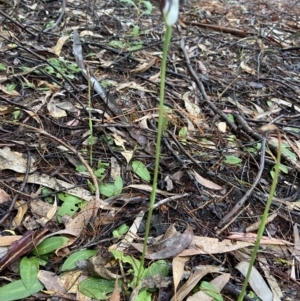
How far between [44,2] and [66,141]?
184cm

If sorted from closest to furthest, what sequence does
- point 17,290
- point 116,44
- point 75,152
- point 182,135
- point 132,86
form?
point 17,290
point 75,152
point 182,135
point 132,86
point 116,44

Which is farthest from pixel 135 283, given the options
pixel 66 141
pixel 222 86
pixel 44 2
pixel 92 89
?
pixel 44 2

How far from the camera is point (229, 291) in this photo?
3.90ft

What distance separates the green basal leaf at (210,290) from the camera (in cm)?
115

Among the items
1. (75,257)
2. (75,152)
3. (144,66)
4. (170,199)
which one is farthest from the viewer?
(144,66)

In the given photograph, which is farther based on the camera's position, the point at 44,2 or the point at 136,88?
the point at 44,2

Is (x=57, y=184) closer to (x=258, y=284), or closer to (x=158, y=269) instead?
(x=158, y=269)

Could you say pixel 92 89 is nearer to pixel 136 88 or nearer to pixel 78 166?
pixel 136 88

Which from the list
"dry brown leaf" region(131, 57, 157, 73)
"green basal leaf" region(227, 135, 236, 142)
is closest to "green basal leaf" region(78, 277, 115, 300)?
"green basal leaf" region(227, 135, 236, 142)

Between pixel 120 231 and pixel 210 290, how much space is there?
12.7 inches

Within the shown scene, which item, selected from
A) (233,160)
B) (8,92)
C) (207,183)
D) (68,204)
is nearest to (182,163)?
(207,183)

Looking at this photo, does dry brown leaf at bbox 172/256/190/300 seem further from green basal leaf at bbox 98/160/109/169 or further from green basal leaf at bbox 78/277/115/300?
green basal leaf at bbox 98/160/109/169

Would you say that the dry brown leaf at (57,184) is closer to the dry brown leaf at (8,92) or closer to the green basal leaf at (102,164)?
the green basal leaf at (102,164)

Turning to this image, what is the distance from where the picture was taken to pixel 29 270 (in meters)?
1.15
